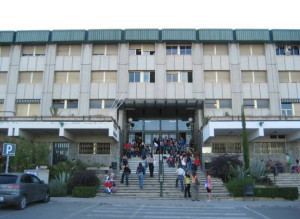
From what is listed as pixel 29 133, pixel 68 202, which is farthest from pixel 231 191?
pixel 29 133

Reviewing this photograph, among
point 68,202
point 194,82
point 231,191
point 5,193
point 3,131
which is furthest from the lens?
point 194,82

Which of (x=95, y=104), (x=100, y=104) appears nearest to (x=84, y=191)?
(x=100, y=104)

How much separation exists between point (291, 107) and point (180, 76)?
10.8 meters

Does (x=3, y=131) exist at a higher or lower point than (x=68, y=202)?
higher

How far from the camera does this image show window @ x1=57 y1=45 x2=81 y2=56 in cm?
3169

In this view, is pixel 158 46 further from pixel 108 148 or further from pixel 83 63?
pixel 108 148

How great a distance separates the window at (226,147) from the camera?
27.7 m

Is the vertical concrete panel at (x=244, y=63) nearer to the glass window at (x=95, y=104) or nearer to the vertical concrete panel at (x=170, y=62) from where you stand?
the vertical concrete panel at (x=170, y=62)

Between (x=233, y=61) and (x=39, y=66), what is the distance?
62.4ft

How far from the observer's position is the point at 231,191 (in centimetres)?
1884

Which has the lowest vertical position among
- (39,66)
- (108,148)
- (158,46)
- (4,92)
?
(108,148)

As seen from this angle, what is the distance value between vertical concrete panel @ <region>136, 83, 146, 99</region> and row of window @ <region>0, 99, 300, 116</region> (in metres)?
2.59

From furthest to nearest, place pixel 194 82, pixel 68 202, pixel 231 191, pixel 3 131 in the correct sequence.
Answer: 1. pixel 194 82
2. pixel 3 131
3. pixel 231 191
4. pixel 68 202

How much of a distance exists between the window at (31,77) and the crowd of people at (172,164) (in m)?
11.1
